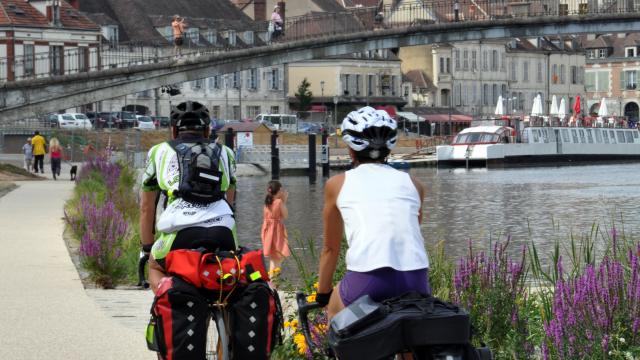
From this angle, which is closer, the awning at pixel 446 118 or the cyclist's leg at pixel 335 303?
the cyclist's leg at pixel 335 303

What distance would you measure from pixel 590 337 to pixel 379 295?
1.82 m

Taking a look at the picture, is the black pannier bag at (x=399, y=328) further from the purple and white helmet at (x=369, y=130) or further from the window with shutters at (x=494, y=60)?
the window with shutters at (x=494, y=60)

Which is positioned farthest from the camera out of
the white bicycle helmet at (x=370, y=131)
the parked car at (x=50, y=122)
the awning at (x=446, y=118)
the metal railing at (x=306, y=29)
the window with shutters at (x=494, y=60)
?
the window with shutters at (x=494, y=60)

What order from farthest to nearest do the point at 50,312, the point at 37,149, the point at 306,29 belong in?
the point at 306,29, the point at 37,149, the point at 50,312

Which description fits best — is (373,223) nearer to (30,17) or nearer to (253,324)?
(253,324)

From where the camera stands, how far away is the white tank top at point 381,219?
6.65 m

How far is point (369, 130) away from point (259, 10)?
113882mm

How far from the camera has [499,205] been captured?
45.9 m

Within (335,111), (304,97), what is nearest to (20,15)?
(304,97)

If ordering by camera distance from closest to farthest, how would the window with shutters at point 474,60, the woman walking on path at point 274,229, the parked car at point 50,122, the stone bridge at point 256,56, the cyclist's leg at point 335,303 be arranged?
the cyclist's leg at point 335,303
the woman walking on path at point 274,229
the stone bridge at point 256,56
the parked car at point 50,122
the window with shutters at point 474,60

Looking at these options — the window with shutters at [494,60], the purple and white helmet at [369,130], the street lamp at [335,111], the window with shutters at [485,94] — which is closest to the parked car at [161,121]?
the street lamp at [335,111]

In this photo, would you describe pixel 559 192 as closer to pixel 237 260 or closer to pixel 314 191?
pixel 314 191

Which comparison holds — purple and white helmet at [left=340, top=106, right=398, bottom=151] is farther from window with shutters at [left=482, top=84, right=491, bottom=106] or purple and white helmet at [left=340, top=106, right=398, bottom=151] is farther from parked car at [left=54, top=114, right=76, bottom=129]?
window with shutters at [left=482, top=84, right=491, bottom=106]

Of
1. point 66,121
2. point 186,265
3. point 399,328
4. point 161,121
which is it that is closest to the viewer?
point 399,328
